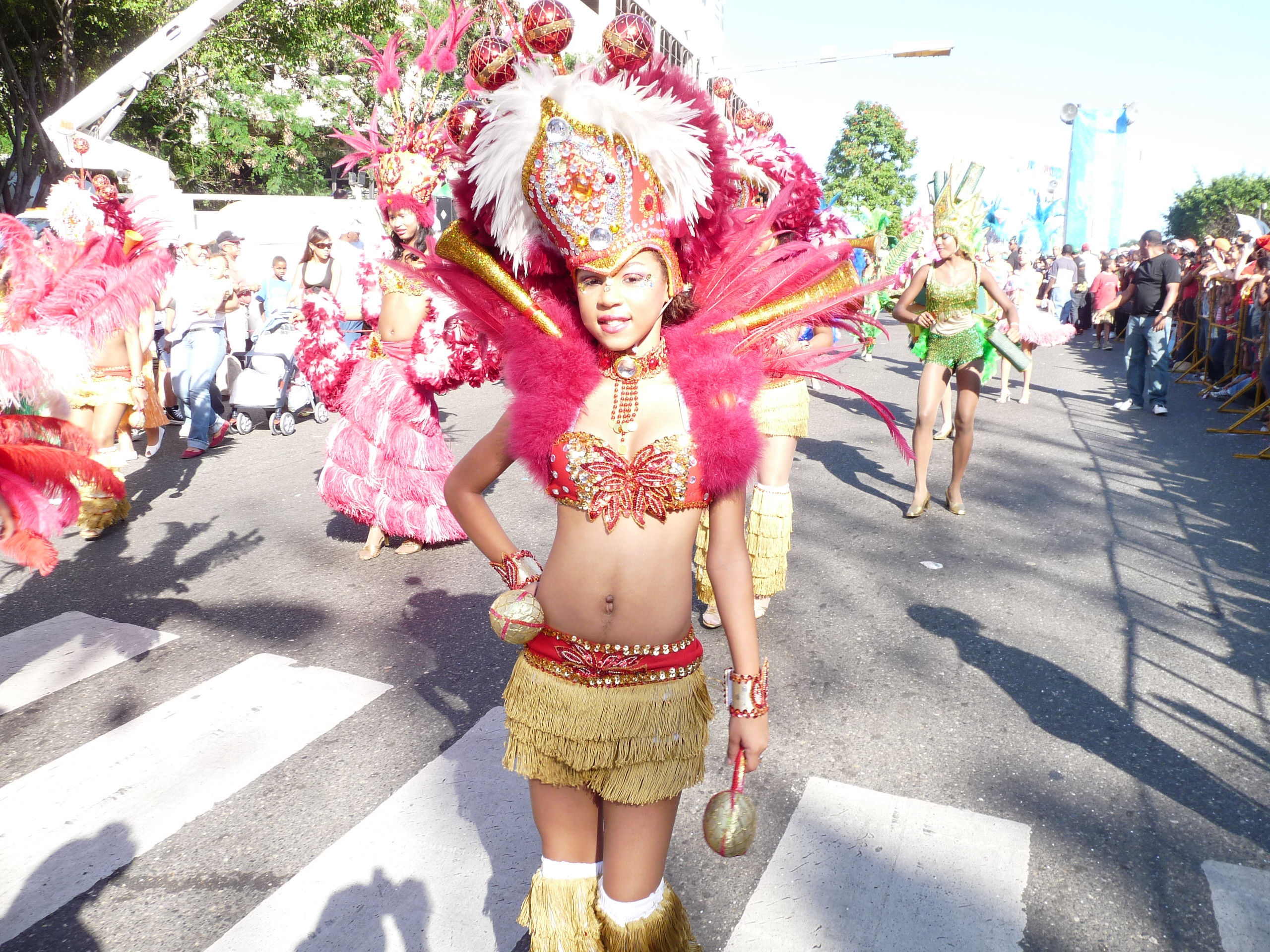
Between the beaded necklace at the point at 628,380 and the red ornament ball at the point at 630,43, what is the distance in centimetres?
60

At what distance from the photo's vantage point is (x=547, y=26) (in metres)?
1.95

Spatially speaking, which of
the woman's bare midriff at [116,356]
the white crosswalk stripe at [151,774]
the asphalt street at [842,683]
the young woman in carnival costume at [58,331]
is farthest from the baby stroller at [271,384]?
the white crosswalk stripe at [151,774]

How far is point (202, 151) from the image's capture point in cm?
2314

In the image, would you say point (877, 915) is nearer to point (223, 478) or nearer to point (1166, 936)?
point (1166, 936)

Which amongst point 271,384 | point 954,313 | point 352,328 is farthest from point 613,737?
point 271,384

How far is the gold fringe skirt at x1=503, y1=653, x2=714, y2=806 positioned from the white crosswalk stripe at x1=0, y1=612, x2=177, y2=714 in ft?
9.64

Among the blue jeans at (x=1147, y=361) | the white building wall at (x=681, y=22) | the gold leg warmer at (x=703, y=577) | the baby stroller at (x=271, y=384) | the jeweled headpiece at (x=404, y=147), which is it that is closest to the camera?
the gold leg warmer at (x=703, y=577)

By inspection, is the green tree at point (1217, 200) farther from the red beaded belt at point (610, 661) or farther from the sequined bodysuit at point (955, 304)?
the red beaded belt at point (610, 661)

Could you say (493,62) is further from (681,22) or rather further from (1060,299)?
(681,22)

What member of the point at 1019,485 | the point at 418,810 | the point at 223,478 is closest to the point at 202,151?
the point at 223,478

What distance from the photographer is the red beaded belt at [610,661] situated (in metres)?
1.99

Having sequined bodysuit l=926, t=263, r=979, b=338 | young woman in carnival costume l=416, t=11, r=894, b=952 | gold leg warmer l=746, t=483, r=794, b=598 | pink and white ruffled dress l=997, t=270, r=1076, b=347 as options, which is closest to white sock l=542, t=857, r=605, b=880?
young woman in carnival costume l=416, t=11, r=894, b=952

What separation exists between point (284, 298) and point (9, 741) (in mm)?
8108

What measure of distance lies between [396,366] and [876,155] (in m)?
60.7
